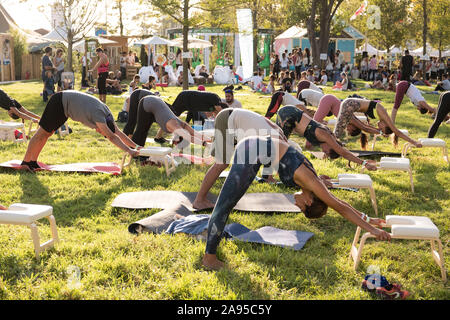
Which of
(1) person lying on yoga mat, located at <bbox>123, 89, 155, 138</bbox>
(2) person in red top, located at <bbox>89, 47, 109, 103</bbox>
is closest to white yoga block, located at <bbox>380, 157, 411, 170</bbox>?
(1) person lying on yoga mat, located at <bbox>123, 89, 155, 138</bbox>

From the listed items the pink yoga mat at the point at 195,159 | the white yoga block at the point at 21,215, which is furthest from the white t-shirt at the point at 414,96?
the white yoga block at the point at 21,215

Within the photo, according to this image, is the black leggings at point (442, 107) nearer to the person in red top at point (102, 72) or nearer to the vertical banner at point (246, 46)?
the person in red top at point (102, 72)

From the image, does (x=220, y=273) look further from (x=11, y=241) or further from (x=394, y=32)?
(x=394, y=32)

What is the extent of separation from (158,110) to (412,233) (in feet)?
16.5

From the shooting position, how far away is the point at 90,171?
7738 mm

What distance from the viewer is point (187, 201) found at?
20.5ft

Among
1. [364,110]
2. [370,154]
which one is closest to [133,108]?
[364,110]

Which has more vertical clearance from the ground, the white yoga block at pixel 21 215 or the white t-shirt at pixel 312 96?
the white t-shirt at pixel 312 96

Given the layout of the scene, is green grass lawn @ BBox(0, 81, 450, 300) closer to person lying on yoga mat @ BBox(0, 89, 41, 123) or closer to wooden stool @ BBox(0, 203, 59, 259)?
wooden stool @ BBox(0, 203, 59, 259)

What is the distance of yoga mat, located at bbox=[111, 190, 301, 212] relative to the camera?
237 inches

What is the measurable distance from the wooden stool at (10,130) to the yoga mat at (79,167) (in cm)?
195

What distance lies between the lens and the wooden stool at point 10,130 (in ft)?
31.7

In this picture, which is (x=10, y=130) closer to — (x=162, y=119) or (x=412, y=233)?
(x=162, y=119)
